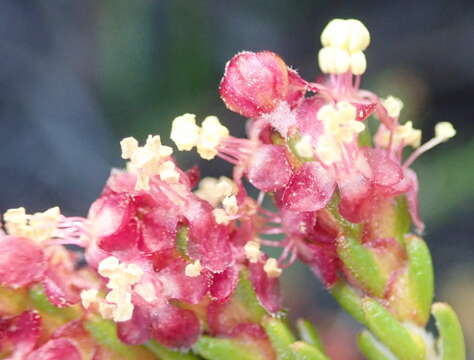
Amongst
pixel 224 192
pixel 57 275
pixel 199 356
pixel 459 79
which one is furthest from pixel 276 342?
pixel 459 79

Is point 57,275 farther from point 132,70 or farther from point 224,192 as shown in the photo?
point 132,70

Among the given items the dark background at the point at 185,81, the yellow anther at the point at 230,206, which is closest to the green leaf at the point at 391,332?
the yellow anther at the point at 230,206

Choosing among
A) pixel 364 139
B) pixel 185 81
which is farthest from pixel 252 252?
pixel 185 81

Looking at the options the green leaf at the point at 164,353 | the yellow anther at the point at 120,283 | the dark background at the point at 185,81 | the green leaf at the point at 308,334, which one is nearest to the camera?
the yellow anther at the point at 120,283

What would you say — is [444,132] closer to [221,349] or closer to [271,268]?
[271,268]

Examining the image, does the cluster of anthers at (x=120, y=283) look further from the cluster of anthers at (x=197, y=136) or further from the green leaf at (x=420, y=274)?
the green leaf at (x=420, y=274)

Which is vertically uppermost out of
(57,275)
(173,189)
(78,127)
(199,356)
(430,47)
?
(430,47)
